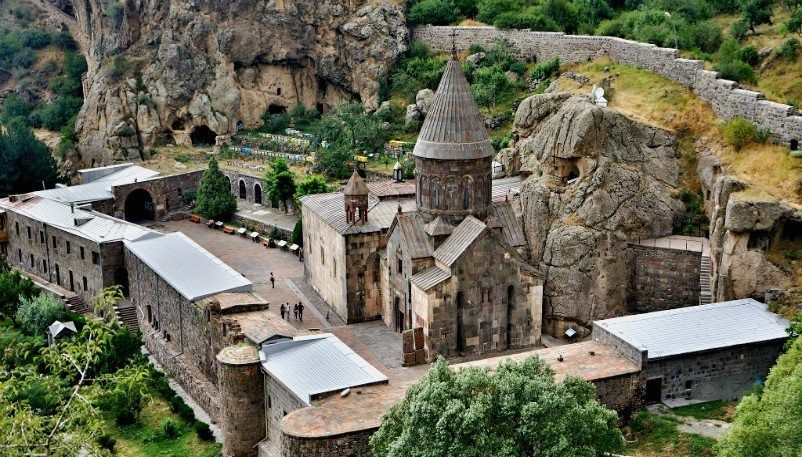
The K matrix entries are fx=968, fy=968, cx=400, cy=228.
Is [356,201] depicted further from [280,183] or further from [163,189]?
[163,189]

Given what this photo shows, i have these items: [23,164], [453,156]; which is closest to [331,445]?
[453,156]

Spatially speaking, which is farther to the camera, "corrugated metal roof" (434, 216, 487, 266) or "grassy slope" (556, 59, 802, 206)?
"grassy slope" (556, 59, 802, 206)

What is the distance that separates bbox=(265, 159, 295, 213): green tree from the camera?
62.5 meters

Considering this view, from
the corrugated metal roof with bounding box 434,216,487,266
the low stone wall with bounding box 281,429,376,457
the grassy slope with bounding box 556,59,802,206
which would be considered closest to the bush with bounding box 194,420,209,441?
the low stone wall with bounding box 281,429,376,457

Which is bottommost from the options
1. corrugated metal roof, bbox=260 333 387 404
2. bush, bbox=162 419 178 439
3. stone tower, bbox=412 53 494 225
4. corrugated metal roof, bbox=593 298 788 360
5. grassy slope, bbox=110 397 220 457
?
grassy slope, bbox=110 397 220 457

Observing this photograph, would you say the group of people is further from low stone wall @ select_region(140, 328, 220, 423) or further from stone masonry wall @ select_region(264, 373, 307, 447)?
stone masonry wall @ select_region(264, 373, 307, 447)

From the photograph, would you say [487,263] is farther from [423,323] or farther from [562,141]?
[562,141]

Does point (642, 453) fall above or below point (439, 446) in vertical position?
below

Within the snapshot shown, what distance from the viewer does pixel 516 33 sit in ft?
225

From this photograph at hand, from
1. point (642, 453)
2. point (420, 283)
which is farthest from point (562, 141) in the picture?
point (642, 453)

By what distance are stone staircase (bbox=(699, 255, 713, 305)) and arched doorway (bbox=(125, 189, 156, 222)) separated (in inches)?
1487

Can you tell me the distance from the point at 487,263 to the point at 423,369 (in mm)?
4960

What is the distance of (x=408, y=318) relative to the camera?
41.3 meters

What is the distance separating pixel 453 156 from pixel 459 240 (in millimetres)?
3475
